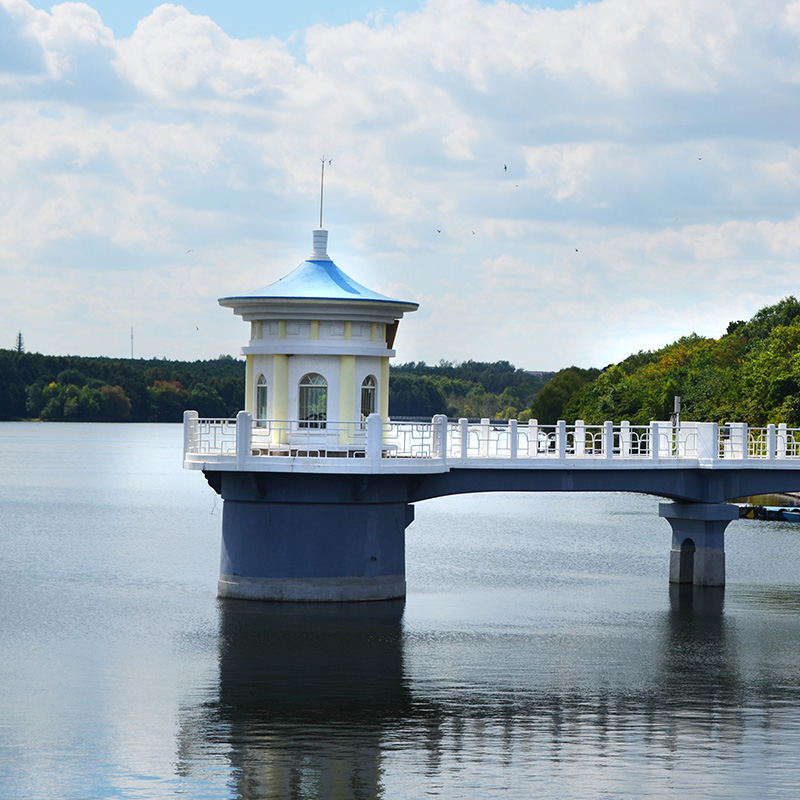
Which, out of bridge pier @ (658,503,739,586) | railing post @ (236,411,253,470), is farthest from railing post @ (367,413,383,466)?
bridge pier @ (658,503,739,586)

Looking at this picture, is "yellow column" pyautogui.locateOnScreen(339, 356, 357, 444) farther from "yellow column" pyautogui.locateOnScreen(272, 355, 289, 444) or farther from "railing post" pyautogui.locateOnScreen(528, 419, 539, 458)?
"railing post" pyautogui.locateOnScreen(528, 419, 539, 458)

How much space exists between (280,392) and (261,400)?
86 cm

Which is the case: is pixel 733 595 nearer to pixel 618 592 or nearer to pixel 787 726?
pixel 618 592

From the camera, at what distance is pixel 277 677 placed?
2748cm

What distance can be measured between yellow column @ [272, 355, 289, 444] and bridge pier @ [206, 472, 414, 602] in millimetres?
1312

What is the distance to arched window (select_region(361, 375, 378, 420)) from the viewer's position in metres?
34.4

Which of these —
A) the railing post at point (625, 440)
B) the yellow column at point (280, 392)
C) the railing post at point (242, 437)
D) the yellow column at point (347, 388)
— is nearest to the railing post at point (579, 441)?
the railing post at point (625, 440)

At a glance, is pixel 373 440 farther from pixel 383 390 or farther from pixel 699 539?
pixel 699 539

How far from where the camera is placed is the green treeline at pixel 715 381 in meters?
80.8

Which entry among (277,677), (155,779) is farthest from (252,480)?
(155,779)

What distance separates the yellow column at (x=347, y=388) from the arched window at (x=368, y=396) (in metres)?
0.36

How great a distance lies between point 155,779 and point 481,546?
31468 millimetres

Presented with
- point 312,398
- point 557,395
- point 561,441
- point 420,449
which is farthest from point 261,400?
point 557,395

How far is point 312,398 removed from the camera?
34125mm
